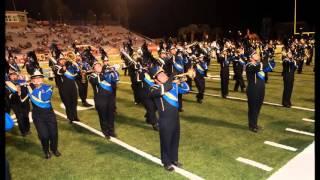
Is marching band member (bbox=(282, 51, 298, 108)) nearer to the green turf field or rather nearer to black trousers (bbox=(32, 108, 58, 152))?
the green turf field

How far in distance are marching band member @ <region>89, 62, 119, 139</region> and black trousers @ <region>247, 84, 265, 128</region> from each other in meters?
3.73

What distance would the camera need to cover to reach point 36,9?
6356cm

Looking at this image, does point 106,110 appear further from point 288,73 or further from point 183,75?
point 288,73

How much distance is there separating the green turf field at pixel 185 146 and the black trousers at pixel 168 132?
0.39 meters

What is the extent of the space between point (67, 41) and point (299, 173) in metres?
43.9

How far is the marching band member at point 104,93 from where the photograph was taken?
8.82 meters

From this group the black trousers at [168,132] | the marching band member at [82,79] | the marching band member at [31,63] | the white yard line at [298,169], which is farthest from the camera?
the marching band member at [31,63]

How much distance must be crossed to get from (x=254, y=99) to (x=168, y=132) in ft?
11.1

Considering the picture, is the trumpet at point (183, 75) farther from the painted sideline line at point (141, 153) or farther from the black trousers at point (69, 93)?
the black trousers at point (69, 93)

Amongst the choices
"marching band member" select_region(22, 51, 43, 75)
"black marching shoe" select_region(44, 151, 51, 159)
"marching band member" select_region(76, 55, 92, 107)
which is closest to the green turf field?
"black marching shoe" select_region(44, 151, 51, 159)

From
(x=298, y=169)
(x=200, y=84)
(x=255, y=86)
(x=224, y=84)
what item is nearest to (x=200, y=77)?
(x=200, y=84)

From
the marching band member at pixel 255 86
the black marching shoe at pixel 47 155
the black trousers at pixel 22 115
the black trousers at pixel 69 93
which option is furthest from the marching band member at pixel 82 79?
the marching band member at pixel 255 86
